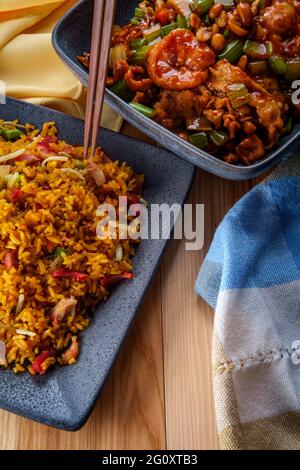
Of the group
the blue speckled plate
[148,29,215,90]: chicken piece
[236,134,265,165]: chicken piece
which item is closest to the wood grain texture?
the blue speckled plate

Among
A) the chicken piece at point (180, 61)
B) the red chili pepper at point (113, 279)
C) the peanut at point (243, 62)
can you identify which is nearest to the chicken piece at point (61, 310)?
the red chili pepper at point (113, 279)

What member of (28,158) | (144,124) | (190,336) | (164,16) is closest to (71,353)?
(190,336)

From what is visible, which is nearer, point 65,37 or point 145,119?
point 145,119

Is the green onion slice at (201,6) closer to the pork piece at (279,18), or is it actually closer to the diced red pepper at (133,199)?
the pork piece at (279,18)

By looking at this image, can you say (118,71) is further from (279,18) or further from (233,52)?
(279,18)

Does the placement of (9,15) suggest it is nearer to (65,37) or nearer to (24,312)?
(65,37)
